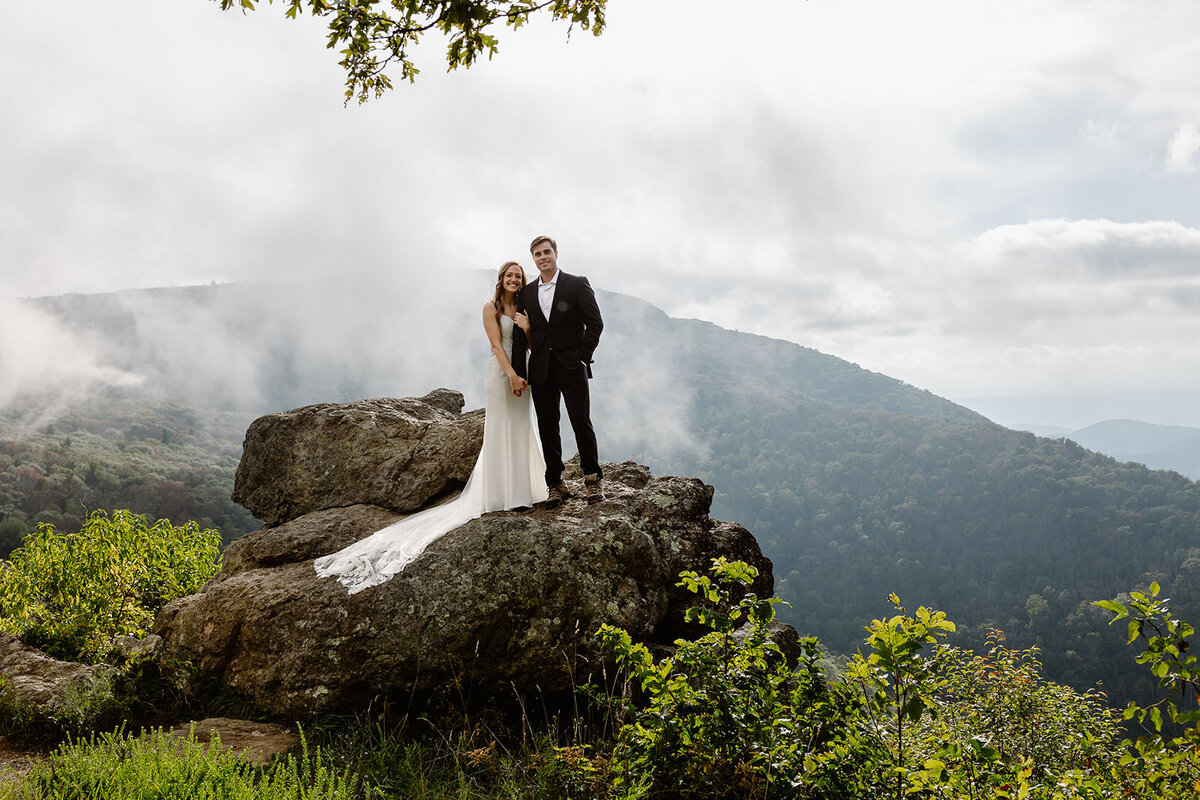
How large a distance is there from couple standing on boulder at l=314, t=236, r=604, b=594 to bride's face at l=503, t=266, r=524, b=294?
0.5 inches

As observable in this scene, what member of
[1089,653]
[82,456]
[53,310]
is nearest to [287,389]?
[53,310]

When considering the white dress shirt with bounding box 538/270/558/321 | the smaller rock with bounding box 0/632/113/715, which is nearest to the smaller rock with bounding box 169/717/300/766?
the smaller rock with bounding box 0/632/113/715

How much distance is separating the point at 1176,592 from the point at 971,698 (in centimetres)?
12159

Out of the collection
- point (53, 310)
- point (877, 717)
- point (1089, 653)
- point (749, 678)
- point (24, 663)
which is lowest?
point (1089, 653)

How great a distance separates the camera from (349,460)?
9352mm

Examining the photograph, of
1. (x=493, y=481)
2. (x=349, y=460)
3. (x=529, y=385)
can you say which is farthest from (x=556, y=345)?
(x=349, y=460)

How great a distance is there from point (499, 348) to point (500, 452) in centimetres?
117

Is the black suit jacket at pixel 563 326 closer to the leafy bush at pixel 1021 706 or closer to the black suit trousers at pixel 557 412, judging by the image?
the black suit trousers at pixel 557 412

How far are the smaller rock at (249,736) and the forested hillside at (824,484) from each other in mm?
61766

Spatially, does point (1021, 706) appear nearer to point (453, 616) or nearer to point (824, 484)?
point (453, 616)

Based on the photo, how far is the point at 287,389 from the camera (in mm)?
169500

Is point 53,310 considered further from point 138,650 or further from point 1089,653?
point 1089,653

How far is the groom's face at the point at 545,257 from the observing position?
25.1ft

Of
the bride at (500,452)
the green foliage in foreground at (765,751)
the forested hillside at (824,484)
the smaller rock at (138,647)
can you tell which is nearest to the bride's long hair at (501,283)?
the bride at (500,452)
